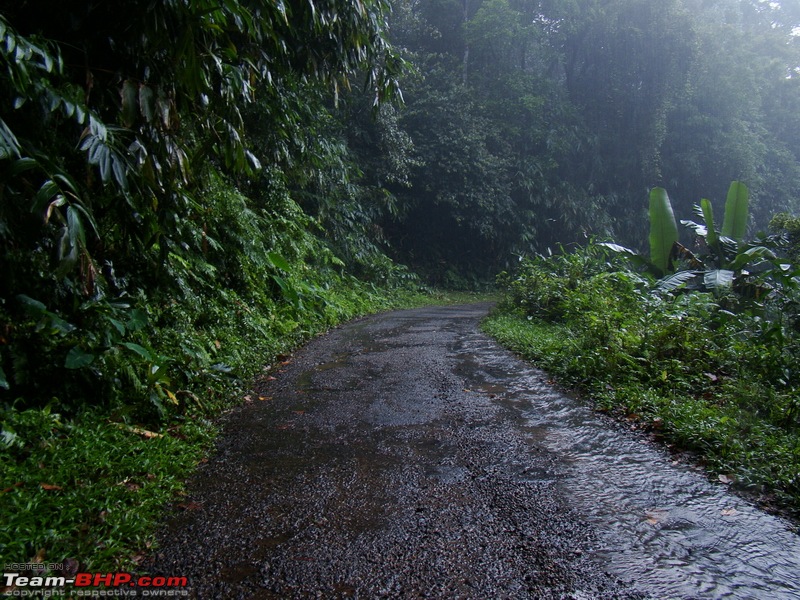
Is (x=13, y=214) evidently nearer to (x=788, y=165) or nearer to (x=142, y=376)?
(x=142, y=376)

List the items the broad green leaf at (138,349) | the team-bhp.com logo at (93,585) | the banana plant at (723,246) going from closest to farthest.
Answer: the team-bhp.com logo at (93,585) < the broad green leaf at (138,349) < the banana plant at (723,246)

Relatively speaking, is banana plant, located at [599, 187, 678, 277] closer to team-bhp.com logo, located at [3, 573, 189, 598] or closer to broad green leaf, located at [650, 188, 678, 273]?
broad green leaf, located at [650, 188, 678, 273]

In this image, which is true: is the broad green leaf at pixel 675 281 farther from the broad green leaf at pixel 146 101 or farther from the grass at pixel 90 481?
the broad green leaf at pixel 146 101

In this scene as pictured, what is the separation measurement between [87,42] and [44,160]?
1.17 meters

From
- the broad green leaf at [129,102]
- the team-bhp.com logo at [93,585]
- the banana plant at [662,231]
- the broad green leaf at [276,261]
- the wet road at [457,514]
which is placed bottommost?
the wet road at [457,514]

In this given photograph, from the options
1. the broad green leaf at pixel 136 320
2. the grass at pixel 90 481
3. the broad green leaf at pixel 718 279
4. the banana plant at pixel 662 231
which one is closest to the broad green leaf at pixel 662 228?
the banana plant at pixel 662 231

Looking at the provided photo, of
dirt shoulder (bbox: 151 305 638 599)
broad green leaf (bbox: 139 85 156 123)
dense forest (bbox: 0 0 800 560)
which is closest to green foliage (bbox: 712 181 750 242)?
dense forest (bbox: 0 0 800 560)

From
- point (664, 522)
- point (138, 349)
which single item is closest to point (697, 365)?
point (664, 522)

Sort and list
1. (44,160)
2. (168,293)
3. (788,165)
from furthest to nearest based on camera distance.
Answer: (788,165) < (168,293) < (44,160)

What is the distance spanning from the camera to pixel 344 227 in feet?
52.0

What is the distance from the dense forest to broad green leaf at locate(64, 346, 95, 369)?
2cm

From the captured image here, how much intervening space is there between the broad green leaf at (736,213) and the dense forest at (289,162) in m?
0.62

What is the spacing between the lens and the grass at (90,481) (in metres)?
Answer: 2.26

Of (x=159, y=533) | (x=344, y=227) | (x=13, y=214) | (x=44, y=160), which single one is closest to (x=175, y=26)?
(x=44, y=160)
